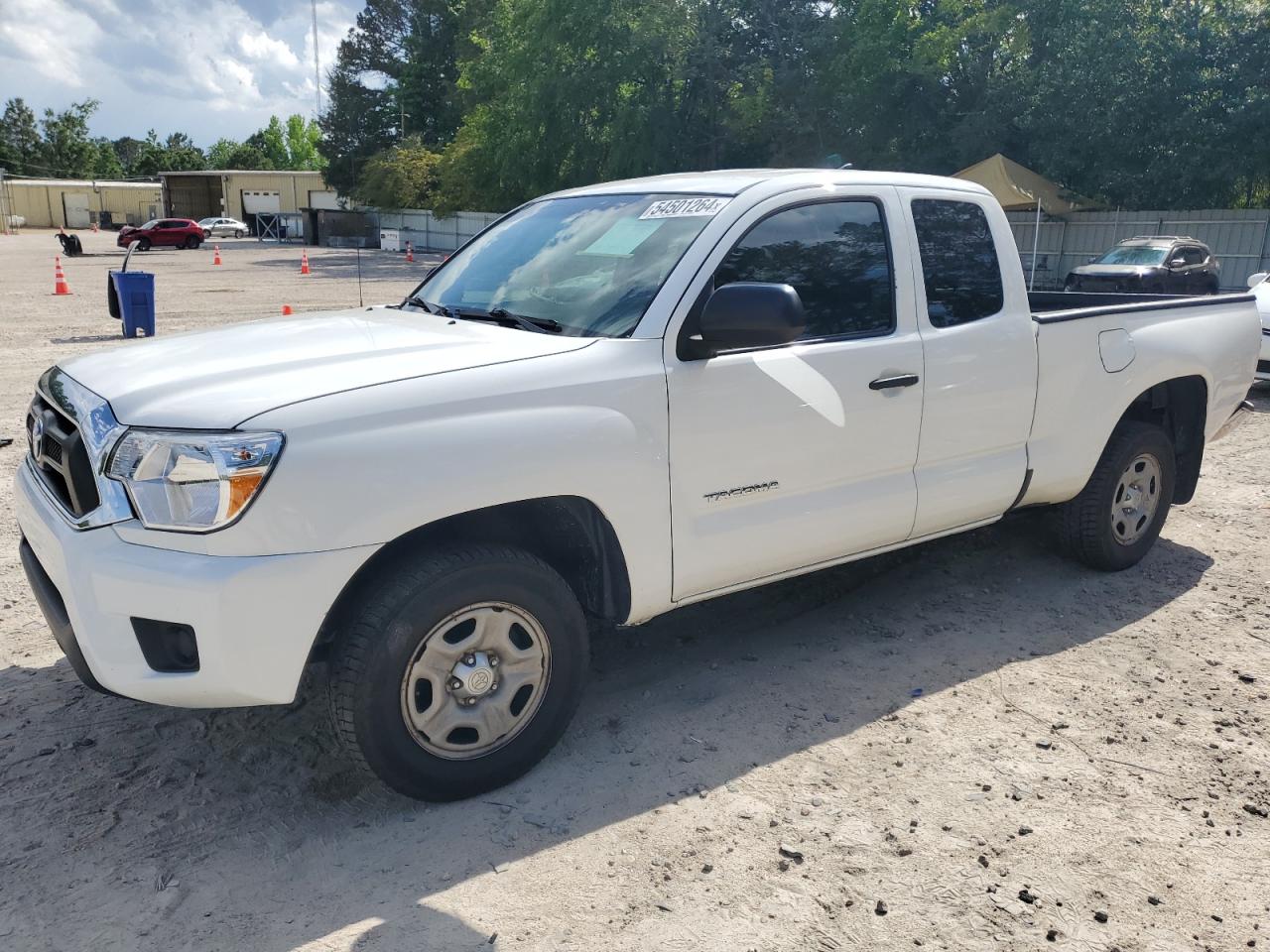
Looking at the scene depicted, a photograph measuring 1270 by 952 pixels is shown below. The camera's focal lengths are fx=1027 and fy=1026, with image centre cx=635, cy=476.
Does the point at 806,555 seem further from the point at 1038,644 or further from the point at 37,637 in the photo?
the point at 37,637

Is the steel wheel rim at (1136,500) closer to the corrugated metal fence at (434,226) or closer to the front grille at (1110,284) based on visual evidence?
the front grille at (1110,284)

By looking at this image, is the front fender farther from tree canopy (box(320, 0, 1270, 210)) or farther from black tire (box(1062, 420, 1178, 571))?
tree canopy (box(320, 0, 1270, 210))

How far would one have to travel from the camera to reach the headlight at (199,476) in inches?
107

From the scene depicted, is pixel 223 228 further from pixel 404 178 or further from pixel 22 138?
pixel 22 138

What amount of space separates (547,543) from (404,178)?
177 feet

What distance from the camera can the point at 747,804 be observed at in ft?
10.8

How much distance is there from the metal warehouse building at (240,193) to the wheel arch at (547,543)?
78.5 meters

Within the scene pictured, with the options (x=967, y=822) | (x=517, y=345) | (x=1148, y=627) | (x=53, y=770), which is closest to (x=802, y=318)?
(x=517, y=345)

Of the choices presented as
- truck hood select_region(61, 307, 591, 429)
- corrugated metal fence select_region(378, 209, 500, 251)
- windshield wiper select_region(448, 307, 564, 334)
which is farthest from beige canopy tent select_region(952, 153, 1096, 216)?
corrugated metal fence select_region(378, 209, 500, 251)

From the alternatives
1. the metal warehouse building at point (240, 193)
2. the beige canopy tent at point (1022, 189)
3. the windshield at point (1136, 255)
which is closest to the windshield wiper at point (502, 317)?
the windshield at point (1136, 255)

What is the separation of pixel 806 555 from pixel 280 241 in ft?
207

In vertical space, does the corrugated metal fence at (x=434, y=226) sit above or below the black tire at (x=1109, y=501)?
above

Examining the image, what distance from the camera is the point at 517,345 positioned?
3336mm

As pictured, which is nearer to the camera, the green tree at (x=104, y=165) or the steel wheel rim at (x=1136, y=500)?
the steel wheel rim at (x=1136, y=500)
